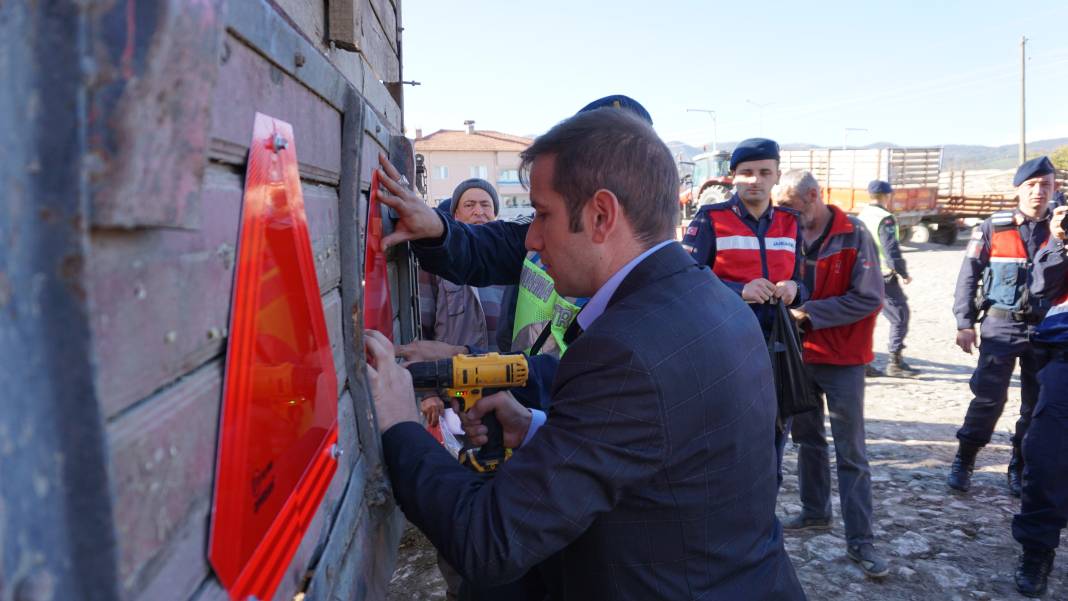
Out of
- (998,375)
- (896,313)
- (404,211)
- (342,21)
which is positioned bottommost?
(998,375)

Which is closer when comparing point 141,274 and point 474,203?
point 141,274

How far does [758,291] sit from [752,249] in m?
0.30

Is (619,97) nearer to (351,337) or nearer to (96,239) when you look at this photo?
Answer: (351,337)

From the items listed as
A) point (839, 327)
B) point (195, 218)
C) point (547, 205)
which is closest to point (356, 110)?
point (547, 205)

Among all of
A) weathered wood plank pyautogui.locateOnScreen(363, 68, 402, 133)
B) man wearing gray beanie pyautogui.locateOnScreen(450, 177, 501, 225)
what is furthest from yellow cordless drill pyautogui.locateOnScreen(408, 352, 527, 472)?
man wearing gray beanie pyautogui.locateOnScreen(450, 177, 501, 225)

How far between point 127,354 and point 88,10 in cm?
27

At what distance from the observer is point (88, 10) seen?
18.3 inches

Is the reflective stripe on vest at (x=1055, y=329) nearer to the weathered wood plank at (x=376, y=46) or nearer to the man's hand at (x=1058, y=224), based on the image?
the man's hand at (x=1058, y=224)

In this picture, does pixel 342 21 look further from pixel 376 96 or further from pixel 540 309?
pixel 540 309

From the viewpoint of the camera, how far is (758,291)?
371 cm

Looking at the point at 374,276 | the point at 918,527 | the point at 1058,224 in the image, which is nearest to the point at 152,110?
the point at 374,276

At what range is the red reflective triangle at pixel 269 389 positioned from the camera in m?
0.83

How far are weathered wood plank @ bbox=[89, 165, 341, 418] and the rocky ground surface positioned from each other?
3.52 metres

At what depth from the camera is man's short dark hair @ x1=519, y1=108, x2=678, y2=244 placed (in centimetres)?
160
